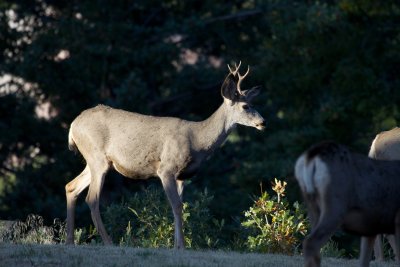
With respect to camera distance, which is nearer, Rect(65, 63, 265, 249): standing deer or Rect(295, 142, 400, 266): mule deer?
Rect(295, 142, 400, 266): mule deer

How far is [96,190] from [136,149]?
2.22ft

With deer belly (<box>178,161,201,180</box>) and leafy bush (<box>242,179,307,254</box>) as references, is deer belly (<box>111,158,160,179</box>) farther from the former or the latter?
leafy bush (<box>242,179,307,254</box>)

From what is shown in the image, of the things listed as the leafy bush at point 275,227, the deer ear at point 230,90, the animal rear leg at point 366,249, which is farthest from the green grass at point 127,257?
the deer ear at point 230,90

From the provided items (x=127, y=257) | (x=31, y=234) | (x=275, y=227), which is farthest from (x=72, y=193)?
(x=127, y=257)

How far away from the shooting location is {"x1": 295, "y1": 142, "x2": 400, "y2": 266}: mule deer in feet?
32.2

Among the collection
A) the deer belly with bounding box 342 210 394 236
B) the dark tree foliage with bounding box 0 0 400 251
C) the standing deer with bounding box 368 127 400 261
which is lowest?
the deer belly with bounding box 342 210 394 236

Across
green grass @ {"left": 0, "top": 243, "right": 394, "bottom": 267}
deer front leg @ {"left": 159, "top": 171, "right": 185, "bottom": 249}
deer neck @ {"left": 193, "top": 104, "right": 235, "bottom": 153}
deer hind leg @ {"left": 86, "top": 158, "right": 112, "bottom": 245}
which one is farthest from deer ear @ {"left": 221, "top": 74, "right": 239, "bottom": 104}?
green grass @ {"left": 0, "top": 243, "right": 394, "bottom": 267}

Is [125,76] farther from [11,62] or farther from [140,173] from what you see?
[140,173]

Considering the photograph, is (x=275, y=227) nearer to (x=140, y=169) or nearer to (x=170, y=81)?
(x=140, y=169)

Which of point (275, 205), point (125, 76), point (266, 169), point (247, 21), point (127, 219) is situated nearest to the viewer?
point (275, 205)

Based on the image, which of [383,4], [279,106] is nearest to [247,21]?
[279,106]

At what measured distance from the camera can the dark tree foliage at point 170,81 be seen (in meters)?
26.5

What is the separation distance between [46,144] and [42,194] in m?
1.31

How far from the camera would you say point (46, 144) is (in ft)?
89.7
